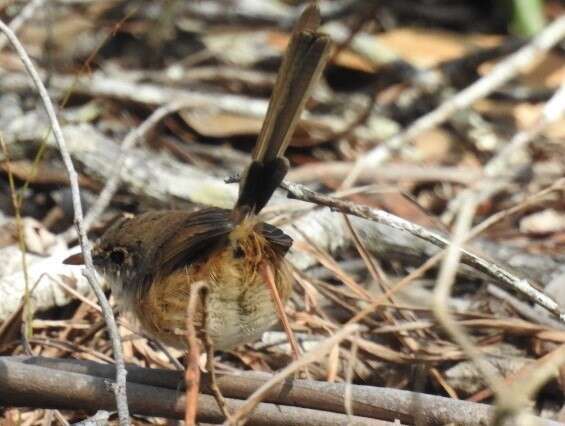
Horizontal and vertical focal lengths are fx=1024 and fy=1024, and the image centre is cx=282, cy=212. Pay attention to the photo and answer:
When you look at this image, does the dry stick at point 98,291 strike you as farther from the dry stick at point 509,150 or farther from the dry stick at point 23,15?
the dry stick at point 23,15

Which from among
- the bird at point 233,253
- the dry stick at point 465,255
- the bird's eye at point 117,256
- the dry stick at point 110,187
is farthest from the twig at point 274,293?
the dry stick at point 110,187

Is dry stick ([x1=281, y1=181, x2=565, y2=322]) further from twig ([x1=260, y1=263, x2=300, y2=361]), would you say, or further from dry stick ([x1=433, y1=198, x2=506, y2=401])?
dry stick ([x1=433, y1=198, x2=506, y2=401])

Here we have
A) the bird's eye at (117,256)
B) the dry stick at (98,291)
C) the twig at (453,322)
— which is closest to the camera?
the twig at (453,322)

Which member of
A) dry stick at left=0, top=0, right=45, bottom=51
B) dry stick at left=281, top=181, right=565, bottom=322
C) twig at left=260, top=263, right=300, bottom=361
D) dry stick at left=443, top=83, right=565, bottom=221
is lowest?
twig at left=260, top=263, right=300, bottom=361

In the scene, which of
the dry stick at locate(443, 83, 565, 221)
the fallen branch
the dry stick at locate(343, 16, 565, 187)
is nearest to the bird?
the fallen branch

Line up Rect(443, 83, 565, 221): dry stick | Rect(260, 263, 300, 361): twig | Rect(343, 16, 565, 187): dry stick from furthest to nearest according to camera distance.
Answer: Rect(343, 16, 565, 187): dry stick
Rect(443, 83, 565, 221): dry stick
Rect(260, 263, 300, 361): twig

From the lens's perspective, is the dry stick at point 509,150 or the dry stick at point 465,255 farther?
the dry stick at point 509,150

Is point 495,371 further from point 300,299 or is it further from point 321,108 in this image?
point 321,108

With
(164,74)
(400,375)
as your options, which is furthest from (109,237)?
(164,74)
